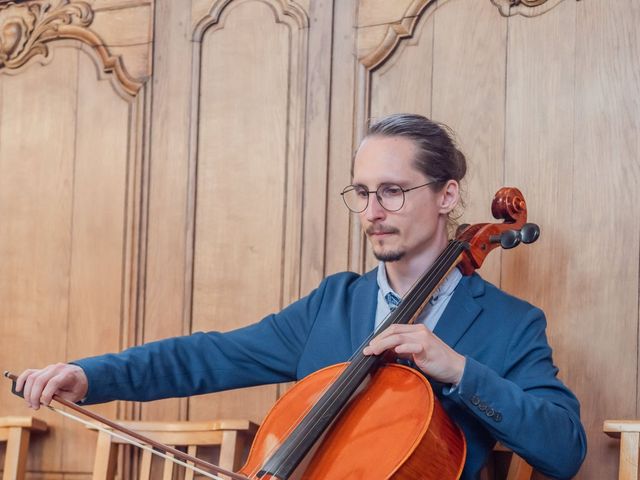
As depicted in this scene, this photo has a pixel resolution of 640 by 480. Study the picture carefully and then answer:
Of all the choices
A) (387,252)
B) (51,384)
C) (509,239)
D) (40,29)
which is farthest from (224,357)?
(40,29)

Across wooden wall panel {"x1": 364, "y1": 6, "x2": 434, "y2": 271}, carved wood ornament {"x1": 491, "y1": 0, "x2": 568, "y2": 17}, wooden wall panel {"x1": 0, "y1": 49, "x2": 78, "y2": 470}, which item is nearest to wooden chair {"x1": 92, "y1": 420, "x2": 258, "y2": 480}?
wooden wall panel {"x1": 0, "y1": 49, "x2": 78, "y2": 470}

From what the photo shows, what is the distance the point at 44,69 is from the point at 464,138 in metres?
1.36

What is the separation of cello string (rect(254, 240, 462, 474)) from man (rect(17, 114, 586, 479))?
2.5 inches

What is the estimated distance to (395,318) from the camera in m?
2.03

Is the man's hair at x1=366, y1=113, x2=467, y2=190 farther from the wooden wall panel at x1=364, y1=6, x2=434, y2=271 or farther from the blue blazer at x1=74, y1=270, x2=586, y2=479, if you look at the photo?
the wooden wall panel at x1=364, y1=6, x2=434, y2=271

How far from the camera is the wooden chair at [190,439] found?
2676 millimetres

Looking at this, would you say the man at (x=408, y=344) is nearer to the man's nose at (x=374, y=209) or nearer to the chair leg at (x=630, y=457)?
the man's nose at (x=374, y=209)

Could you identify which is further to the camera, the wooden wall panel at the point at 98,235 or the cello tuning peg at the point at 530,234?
the wooden wall panel at the point at 98,235

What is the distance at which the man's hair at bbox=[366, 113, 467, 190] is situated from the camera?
231 cm

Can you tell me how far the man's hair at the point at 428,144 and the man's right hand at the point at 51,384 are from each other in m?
0.82

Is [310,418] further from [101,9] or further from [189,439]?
[101,9]

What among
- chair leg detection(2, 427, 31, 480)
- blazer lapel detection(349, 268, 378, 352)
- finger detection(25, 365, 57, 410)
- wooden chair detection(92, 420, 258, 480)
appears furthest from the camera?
chair leg detection(2, 427, 31, 480)

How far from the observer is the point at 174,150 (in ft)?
A: 10.2

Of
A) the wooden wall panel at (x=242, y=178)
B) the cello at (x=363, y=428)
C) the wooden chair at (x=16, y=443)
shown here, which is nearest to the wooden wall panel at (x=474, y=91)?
the wooden wall panel at (x=242, y=178)
